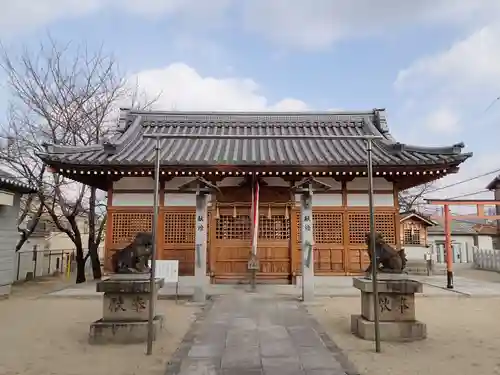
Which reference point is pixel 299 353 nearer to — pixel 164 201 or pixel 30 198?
pixel 164 201

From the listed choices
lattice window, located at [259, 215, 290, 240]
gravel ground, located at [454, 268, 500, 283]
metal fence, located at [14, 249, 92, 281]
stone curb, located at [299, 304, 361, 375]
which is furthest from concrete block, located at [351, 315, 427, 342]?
metal fence, located at [14, 249, 92, 281]

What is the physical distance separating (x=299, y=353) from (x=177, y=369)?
1736 mm

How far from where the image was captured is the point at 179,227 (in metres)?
12.5

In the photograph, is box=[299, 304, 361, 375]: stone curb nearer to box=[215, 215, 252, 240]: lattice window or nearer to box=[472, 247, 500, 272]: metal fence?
box=[215, 215, 252, 240]: lattice window

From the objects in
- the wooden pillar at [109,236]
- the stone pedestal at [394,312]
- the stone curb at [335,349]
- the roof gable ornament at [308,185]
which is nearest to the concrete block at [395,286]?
the stone pedestal at [394,312]

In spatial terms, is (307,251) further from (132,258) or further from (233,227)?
(132,258)

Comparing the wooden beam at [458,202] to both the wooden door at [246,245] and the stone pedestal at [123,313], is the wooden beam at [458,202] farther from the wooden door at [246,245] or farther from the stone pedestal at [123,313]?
the stone pedestal at [123,313]

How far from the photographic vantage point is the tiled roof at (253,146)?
38.0ft

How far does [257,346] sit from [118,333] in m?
2.19

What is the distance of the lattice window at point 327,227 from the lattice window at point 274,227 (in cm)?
93

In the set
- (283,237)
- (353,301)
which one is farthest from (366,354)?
(283,237)

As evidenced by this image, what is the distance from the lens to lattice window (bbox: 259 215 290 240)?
12.8m

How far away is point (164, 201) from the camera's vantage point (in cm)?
1268

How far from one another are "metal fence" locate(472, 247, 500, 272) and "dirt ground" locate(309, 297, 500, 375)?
14.7 meters
